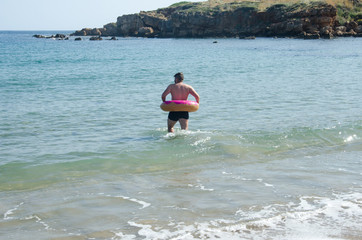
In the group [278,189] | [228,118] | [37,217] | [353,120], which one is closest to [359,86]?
[353,120]

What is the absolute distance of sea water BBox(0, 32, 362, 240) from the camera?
4906 mm

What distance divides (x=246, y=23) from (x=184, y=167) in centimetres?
8300

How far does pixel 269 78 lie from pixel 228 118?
9.75m

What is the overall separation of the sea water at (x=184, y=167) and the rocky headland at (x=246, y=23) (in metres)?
56.0

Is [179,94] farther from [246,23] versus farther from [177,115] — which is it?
[246,23]

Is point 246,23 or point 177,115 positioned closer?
point 177,115

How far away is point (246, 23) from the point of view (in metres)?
86.6

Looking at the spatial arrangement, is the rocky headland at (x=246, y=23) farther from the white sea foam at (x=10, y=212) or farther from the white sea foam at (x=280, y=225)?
the white sea foam at (x=10, y=212)

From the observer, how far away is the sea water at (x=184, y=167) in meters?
4.91

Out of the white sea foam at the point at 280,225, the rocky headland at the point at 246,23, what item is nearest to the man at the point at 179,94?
the white sea foam at the point at 280,225

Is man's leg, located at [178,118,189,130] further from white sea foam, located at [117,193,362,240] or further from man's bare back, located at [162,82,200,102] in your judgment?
white sea foam, located at [117,193,362,240]

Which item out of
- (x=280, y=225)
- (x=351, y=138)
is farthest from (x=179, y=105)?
(x=280, y=225)

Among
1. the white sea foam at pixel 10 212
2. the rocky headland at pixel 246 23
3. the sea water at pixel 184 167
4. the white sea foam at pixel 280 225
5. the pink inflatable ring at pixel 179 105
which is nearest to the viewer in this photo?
the white sea foam at pixel 280 225

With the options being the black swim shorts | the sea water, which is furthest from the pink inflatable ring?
the sea water
